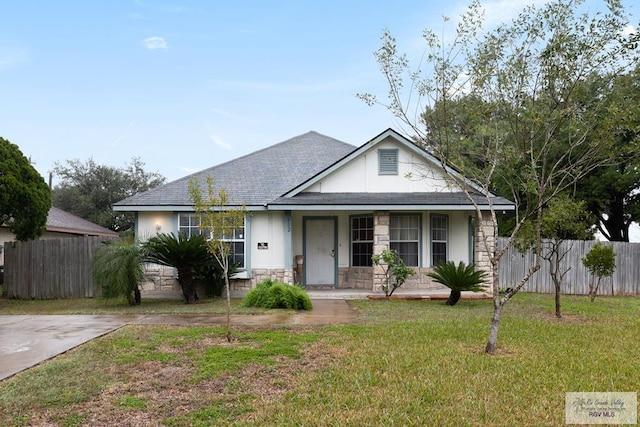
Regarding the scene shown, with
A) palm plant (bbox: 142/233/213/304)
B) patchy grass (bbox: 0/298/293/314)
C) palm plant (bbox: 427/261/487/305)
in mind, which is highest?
palm plant (bbox: 142/233/213/304)

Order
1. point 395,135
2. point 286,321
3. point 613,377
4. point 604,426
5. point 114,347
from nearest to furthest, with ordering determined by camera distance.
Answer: point 604,426
point 613,377
point 114,347
point 286,321
point 395,135

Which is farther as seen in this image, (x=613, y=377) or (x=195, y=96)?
(x=195, y=96)

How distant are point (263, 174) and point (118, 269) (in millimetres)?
6313

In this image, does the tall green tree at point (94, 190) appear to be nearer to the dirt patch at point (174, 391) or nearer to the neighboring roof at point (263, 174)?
the neighboring roof at point (263, 174)

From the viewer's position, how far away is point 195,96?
17.8 meters

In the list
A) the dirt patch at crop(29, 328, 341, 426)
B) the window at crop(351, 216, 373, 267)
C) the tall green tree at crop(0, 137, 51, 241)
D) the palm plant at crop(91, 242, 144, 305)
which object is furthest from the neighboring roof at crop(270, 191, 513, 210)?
the dirt patch at crop(29, 328, 341, 426)

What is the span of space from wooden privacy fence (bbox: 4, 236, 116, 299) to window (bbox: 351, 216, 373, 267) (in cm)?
765

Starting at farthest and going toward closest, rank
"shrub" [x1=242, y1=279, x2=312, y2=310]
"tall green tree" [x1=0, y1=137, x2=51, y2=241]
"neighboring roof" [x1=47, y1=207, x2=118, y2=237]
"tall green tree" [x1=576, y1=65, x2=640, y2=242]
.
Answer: "neighboring roof" [x1=47, y1=207, x2=118, y2=237]
"tall green tree" [x1=0, y1=137, x2=51, y2=241]
"shrub" [x1=242, y1=279, x2=312, y2=310]
"tall green tree" [x1=576, y1=65, x2=640, y2=242]

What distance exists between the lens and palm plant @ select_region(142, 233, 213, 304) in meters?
12.0

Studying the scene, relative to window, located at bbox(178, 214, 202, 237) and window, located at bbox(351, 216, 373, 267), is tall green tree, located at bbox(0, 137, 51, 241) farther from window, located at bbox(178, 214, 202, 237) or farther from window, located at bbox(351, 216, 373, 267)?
window, located at bbox(351, 216, 373, 267)

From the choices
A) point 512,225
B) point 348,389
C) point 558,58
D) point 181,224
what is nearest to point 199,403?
point 348,389

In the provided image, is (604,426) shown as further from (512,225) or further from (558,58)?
(512,225)

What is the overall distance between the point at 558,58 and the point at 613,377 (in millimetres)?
4560

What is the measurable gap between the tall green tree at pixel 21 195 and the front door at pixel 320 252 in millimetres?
7570
